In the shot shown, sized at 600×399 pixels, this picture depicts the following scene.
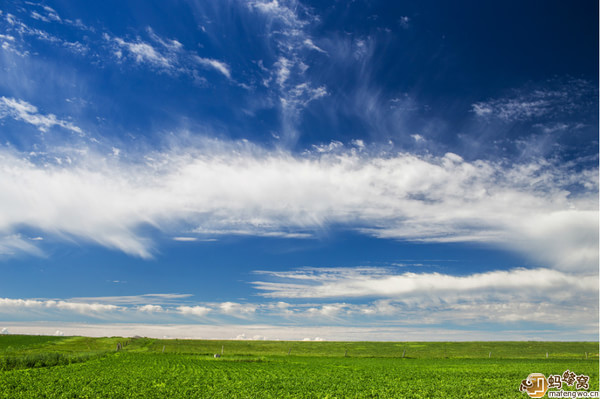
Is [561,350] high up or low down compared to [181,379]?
down

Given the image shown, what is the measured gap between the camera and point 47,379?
3247cm

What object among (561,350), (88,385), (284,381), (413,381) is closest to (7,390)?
(88,385)

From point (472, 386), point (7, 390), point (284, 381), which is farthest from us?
point (284, 381)

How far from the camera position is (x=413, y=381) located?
1373 inches

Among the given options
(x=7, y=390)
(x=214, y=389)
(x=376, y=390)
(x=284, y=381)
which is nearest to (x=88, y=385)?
(x=7, y=390)

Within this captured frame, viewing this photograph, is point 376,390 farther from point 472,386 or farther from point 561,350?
point 561,350

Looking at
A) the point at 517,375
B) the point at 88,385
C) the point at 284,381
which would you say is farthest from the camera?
the point at 517,375

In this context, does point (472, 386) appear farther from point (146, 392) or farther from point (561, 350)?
point (561, 350)

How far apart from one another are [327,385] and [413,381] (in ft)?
28.9

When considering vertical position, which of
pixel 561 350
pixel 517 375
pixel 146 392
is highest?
pixel 146 392

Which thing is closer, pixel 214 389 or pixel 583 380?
pixel 214 389

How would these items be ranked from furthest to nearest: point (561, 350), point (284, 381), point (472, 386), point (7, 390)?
point (561, 350), point (284, 381), point (472, 386), point (7, 390)

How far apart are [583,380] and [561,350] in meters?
99.2

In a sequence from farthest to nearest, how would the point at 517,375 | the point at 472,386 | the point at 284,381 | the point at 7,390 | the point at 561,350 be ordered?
the point at 561,350, the point at 517,375, the point at 284,381, the point at 472,386, the point at 7,390
